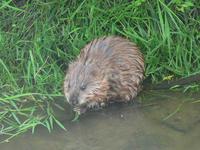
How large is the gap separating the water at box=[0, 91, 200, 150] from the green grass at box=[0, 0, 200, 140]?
35cm

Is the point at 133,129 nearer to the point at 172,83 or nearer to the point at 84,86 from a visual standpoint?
the point at 84,86

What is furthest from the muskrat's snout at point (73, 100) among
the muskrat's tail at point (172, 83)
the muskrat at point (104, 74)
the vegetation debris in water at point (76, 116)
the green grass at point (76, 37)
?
the muskrat's tail at point (172, 83)

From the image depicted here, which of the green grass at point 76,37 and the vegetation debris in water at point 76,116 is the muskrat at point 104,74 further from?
the green grass at point 76,37

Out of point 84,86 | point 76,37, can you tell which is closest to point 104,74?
point 84,86

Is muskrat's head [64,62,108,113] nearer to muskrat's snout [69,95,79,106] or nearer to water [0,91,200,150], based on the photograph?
muskrat's snout [69,95,79,106]

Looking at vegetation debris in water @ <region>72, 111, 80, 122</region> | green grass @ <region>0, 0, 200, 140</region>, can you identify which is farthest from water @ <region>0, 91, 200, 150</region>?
green grass @ <region>0, 0, 200, 140</region>

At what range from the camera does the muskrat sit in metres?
4.52

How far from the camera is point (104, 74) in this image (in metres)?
4.68

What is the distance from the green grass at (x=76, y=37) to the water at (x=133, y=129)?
347mm

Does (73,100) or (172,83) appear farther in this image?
(172,83)

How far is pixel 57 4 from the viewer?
5.55 meters

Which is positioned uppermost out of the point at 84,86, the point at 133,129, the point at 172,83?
the point at 84,86

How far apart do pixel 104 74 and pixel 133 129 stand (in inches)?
18.8

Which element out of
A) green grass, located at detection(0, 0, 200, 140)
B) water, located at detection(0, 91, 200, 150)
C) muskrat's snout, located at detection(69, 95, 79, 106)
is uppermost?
green grass, located at detection(0, 0, 200, 140)
